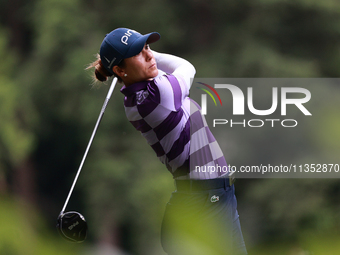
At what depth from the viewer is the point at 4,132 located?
415 cm

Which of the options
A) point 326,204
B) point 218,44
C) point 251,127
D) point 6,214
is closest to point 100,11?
point 218,44

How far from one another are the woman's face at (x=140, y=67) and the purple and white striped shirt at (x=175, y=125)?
32mm

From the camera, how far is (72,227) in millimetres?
1582

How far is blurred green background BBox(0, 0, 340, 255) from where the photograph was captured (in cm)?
372

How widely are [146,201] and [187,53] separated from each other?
150cm

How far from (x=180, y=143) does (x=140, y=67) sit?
1.01 feet

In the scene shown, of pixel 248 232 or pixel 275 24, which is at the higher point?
pixel 275 24

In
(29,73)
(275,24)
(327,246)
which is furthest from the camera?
(29,73)

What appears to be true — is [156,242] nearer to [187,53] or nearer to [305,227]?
[305,227]

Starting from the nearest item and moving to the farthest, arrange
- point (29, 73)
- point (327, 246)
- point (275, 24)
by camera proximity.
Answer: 1. point (327, 246)
2. point (275, 24)
3. point (29, 73)

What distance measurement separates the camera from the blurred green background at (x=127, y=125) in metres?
3.72

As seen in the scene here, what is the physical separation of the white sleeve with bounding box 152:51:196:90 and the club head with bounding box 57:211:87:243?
26.7 inches

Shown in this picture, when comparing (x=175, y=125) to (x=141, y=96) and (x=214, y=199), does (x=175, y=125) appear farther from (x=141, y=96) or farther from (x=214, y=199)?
(x=214, y=199)

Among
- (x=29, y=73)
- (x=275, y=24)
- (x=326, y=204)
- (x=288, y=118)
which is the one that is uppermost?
(x=275, y=24)
